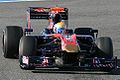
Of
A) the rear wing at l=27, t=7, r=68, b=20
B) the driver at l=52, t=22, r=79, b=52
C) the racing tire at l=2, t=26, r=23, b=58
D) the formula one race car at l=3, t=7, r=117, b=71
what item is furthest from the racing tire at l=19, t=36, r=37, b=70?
the rear wing at l=27, t=7, r=68, b=20

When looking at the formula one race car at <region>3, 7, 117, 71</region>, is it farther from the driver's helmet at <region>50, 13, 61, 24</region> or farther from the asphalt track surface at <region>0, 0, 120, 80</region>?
the asphalt track surface at <region>0, 0, 120, 80</region>

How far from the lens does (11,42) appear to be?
12945 mm

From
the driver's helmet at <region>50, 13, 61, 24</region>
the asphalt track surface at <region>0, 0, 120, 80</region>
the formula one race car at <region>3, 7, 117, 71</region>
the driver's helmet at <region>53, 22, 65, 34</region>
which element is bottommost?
the asphalt track surface at <region>0, 0, 120, 80</region>

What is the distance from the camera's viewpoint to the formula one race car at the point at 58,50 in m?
11.4

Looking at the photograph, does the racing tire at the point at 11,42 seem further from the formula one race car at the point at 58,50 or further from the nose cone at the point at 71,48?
the nose cone at the point at 71,48

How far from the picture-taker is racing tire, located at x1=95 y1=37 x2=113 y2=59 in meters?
11.8

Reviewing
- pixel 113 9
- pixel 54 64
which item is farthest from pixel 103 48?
pixel 113 9

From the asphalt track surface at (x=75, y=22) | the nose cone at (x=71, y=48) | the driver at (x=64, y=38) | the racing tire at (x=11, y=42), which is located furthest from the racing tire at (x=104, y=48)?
the racing tire at (x=11, y=42)

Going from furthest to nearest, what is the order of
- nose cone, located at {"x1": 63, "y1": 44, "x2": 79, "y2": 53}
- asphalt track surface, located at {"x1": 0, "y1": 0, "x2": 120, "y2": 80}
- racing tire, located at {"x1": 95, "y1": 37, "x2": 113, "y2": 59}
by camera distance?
racing tire, located at {"x1": 95, "y1": 37, "x2": 113, "y2": 59} → nose cone, located at {"x1": 63, "y1": 44, "x2": 79, "y2": 53} → asphalt track surface, located at {"x1": 0, "y1": 0, "x2": 120, "y2": 80}

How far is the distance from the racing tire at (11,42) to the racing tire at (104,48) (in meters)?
2.11

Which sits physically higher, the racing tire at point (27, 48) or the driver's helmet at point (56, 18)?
the driver's helmet at point (56, 18)

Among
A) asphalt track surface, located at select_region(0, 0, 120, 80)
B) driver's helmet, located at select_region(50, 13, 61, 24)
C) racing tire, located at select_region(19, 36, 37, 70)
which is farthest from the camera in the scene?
driver's helmet, located at select_region(50, 13, 61, 24)

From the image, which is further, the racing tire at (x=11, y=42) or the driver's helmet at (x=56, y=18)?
the driver's helmet at (x=56, y=18)

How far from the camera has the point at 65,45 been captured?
11.5 metres
